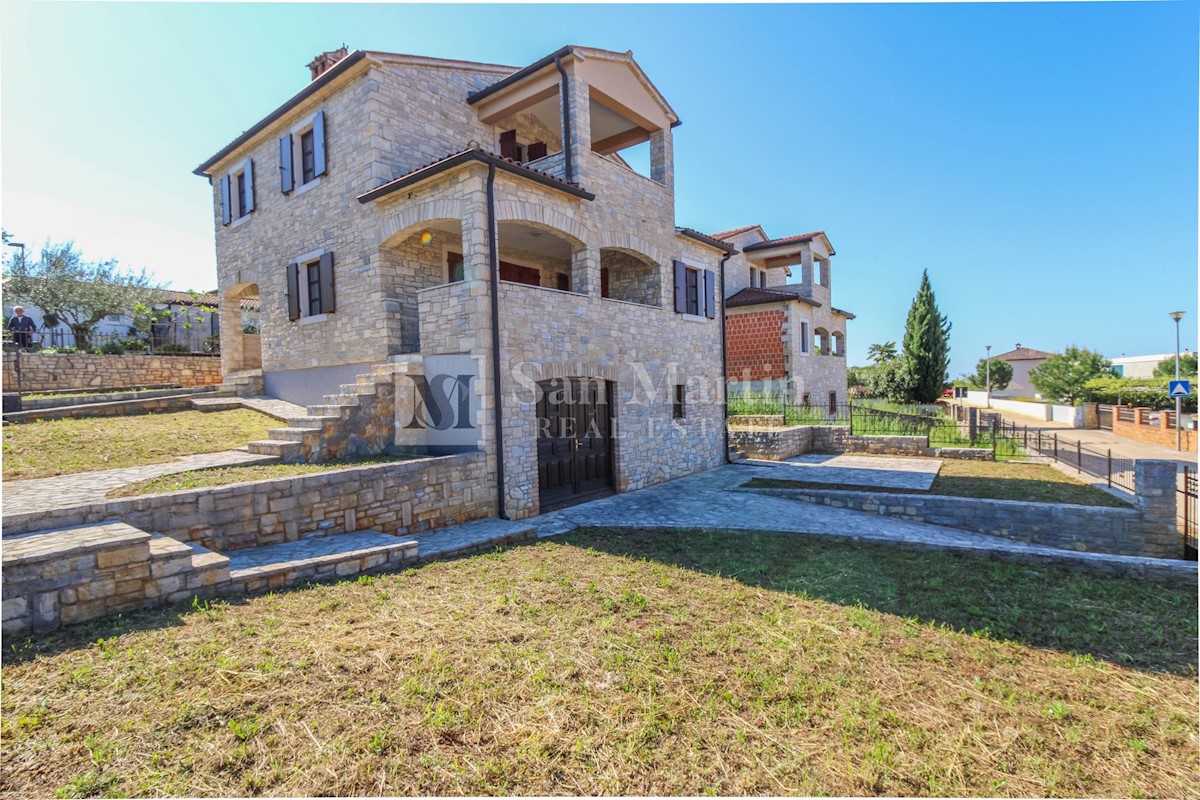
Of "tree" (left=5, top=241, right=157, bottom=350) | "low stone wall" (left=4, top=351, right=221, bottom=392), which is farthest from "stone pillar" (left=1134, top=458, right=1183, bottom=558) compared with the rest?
"tree" (left=5, top=241, right=157, bottom=350)

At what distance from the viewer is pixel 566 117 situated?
10133 millimetres

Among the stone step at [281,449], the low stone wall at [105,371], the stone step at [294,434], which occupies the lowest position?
the stone step at [281,449]

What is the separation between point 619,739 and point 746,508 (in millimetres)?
6869

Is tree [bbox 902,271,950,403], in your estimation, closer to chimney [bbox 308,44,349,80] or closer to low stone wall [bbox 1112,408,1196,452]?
low stone wall [bbox 1112,408,1196,452]

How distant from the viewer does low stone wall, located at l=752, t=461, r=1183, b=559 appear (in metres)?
7.79

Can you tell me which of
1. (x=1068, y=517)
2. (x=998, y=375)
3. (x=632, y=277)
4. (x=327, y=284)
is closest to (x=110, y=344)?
(x=327, y=284)

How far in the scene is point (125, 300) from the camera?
814 inches

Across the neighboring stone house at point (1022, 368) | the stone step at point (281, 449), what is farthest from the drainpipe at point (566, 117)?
the neighboring stone house at point (1022, 368)

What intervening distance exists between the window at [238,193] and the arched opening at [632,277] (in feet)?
30.2

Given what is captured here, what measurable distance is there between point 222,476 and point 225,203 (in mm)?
11264

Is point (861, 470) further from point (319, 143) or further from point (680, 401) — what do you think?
point (319, 143)

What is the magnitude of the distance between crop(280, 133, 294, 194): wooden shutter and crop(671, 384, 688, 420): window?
10.3m

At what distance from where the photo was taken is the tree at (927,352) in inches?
1138

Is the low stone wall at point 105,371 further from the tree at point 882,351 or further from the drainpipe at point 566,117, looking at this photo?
the tree at point 882,351
